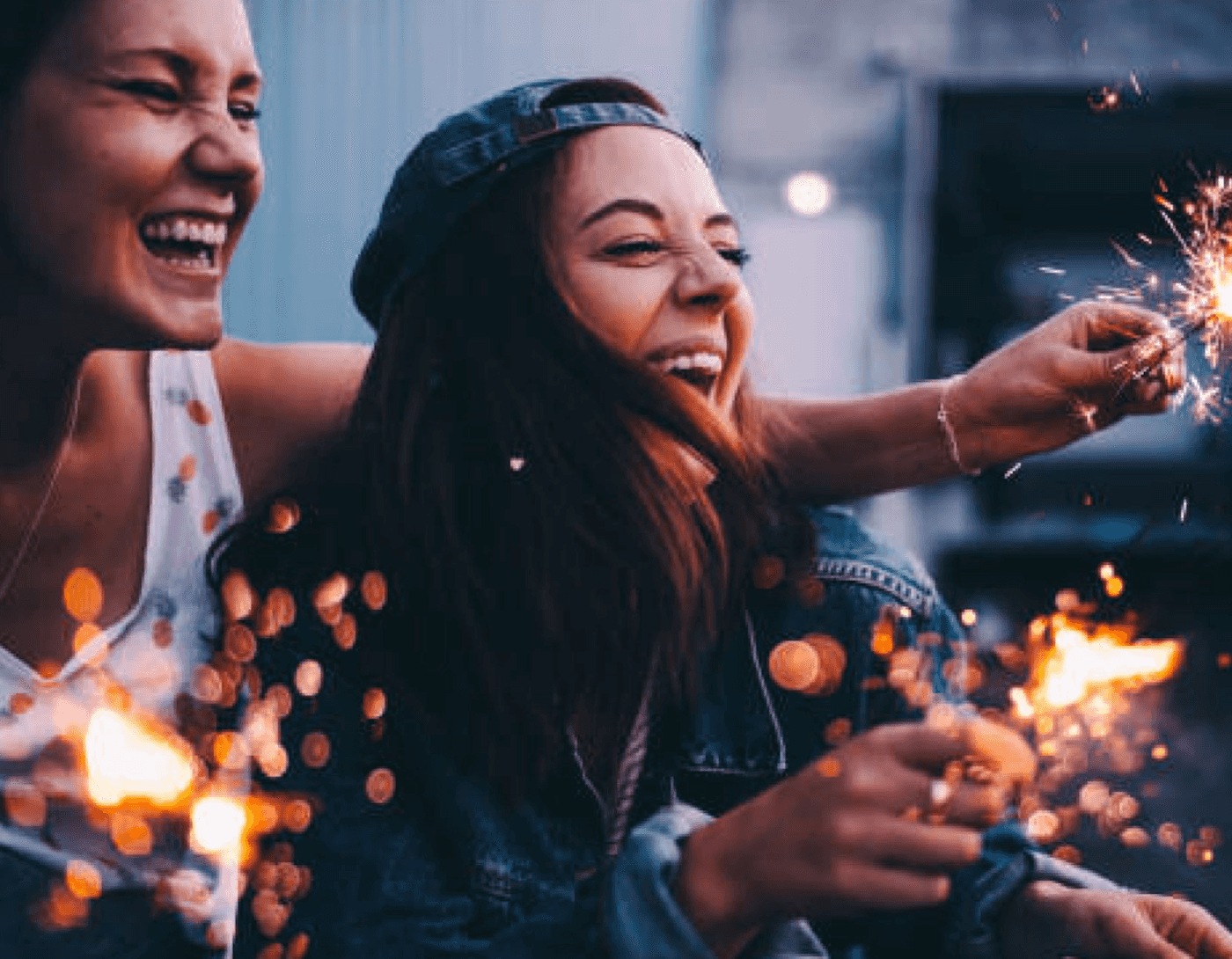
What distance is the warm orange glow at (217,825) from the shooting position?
1100mm

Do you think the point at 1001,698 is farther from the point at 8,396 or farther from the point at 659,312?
the point at 8,396

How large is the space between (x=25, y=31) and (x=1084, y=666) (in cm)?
91

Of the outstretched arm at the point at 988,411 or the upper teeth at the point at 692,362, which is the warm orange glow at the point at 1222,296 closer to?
the outstretched arm at the point at 988,411

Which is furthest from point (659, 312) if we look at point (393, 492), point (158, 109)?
point (158, 109)

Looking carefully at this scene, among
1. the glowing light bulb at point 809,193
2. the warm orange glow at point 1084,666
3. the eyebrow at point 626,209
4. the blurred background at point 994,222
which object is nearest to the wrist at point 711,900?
the warm orange glow at point 1084,666

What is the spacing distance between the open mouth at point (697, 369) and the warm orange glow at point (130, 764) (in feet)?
1.67

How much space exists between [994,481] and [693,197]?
199 centimetres

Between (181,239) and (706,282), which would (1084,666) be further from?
(181,239)

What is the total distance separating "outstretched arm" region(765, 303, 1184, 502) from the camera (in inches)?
43.0

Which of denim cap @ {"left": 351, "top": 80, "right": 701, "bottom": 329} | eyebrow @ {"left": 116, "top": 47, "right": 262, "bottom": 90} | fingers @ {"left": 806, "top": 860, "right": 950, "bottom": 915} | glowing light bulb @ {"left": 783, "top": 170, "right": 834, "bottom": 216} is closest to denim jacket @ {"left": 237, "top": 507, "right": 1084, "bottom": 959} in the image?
fingers @ {"left": 806, "top": 860, "right": 950, "bottom": 915}

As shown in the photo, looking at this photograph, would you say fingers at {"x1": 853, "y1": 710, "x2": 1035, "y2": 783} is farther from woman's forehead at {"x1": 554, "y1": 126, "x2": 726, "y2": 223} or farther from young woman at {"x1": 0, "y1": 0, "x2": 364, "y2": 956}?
young woman at {"x1": 0, "y1": 0, "x2": 364, "y2": 956}

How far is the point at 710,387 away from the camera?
42.4 inches

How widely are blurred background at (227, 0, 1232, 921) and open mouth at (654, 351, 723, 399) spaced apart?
138 centimetres

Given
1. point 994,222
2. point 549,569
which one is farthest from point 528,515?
point 994,222
